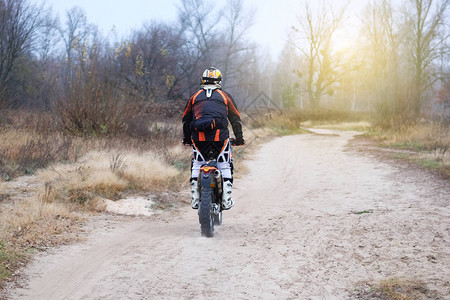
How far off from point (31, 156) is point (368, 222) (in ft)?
22.0

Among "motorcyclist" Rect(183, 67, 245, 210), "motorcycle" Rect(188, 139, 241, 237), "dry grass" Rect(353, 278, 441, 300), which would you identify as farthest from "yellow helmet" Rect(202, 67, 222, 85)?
"dry grass" Rect(353, 278, 441, 300)

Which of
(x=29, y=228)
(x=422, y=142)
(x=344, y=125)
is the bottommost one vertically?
(x=29, y=228)

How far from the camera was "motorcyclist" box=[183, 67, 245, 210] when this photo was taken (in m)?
5.60

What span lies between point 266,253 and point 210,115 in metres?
1.83

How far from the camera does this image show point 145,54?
2636 cm

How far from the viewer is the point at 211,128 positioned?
18.0ft

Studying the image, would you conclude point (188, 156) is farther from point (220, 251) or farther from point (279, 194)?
point (220, 251)

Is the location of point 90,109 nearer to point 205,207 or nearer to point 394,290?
point 205,207

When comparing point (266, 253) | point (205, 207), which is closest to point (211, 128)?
point (205, 207)

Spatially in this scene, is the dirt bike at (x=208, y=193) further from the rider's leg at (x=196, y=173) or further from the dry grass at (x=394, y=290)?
the dry grass at (x=394, y=290)

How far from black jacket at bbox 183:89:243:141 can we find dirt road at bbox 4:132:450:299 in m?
1.31

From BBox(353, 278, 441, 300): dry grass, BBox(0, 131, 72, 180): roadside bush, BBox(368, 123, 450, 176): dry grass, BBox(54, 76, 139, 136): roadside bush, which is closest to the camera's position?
BBox(353, 278, 441, 300): dry grass

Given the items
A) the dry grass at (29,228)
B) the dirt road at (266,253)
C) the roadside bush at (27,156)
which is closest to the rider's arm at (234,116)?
the dirt road at (266,253)

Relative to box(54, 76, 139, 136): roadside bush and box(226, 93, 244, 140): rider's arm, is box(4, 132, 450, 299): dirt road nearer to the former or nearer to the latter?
box(226, 93, 244, 140): rider's arm
